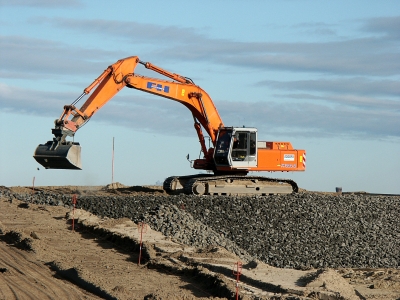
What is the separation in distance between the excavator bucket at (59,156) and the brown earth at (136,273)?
6.70 ft

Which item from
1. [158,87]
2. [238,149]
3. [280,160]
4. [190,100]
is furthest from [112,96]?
[280,160]

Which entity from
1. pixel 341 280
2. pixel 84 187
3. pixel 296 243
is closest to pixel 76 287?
pixel 341 280

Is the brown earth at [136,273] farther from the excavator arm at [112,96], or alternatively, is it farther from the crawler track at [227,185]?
the crawler track at [227,185]

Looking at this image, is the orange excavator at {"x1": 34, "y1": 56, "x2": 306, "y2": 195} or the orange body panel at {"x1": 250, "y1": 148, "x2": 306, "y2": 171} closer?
the orange excavator at {"x1": 34, "y1": 56, "x2": 306, "y2": 195}

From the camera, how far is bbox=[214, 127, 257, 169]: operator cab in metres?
27.2

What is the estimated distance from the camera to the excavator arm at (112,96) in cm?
2131

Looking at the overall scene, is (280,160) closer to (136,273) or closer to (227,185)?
(227,185)

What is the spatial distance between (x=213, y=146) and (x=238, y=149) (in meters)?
1.36

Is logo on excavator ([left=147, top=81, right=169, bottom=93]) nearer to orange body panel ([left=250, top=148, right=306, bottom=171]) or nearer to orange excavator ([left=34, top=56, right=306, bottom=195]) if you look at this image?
orange excavator ([left=34, top=56, right=306, bottom=195])

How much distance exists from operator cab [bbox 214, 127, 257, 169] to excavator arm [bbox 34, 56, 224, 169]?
988 mm

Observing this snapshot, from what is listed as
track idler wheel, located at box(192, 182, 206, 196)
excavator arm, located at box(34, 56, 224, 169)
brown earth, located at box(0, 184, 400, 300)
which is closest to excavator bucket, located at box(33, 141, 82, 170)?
excavator arm, located at box(34, 56, 224, 169)

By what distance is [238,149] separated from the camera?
2736 centimetres

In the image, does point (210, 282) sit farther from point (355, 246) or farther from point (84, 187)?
point (84, 187)

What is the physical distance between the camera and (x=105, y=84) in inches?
973
